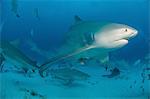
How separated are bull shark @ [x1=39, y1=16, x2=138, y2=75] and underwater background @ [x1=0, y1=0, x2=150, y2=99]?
0.06 m

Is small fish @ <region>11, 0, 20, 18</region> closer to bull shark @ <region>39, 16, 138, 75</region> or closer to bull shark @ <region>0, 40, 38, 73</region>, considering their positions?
bull shark @ <region>0, 40, 38, 73</region>

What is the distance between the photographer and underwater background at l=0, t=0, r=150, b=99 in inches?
104

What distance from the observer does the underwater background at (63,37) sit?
2.63 m

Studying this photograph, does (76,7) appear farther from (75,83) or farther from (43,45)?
(75,83)

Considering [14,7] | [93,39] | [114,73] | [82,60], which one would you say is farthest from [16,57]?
[114,73]

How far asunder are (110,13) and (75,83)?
58 cm

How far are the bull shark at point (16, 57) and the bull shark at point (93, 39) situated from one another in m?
0.11

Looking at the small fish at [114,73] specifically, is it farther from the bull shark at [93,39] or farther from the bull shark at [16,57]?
the bull shark at [16,57]

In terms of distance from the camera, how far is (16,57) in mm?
2635

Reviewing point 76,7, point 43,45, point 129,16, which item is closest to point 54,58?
point 43,45

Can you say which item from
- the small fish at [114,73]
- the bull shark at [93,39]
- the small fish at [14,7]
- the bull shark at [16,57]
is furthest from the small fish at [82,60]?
the small fish at [14,7]

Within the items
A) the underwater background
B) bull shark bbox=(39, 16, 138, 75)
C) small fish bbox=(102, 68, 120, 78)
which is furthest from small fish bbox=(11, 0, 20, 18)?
small fish bbox=(102, 68, 120, 78)

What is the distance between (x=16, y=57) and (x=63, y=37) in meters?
0.38

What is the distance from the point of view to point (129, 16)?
265 cm
